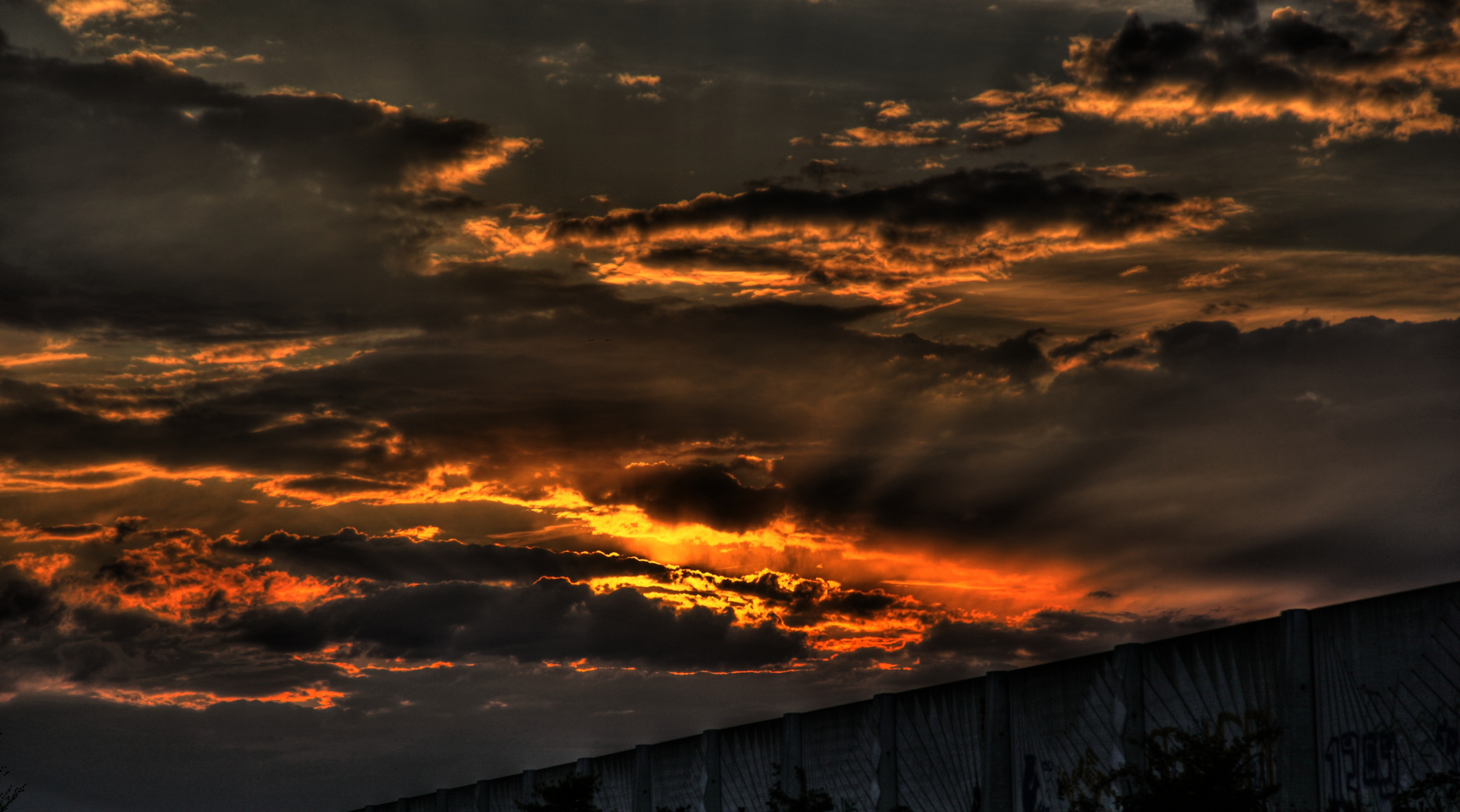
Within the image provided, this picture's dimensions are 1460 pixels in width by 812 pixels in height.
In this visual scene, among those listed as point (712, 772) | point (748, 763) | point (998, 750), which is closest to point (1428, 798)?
point (998, 750)

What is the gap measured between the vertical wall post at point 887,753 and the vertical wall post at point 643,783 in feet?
49.2

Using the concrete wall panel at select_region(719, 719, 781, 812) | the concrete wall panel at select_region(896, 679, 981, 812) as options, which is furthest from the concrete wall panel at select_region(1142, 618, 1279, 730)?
the concrete wall panel at select_region(719, 719, 781, 812)

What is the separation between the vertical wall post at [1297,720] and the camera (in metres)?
26.1

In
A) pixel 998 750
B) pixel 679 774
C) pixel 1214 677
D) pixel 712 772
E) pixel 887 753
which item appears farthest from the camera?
pixel 679 774

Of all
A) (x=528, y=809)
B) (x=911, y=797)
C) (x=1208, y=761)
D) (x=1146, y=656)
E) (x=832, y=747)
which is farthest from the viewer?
(x=528, y=809)

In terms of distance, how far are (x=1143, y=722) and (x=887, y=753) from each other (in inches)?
418

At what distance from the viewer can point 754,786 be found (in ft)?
150

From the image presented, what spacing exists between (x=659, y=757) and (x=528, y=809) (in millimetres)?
5332

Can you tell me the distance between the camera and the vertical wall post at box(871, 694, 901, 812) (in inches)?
1544

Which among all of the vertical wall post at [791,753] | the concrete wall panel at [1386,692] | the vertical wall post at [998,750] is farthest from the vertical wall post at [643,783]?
the concrete wall panel at [1386,692]

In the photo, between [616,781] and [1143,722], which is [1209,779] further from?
[616,781]

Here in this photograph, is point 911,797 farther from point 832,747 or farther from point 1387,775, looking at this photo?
point 1387,775

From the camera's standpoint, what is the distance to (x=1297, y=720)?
2647 cm

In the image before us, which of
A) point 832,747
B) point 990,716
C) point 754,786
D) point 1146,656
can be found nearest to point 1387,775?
point 1146,656
